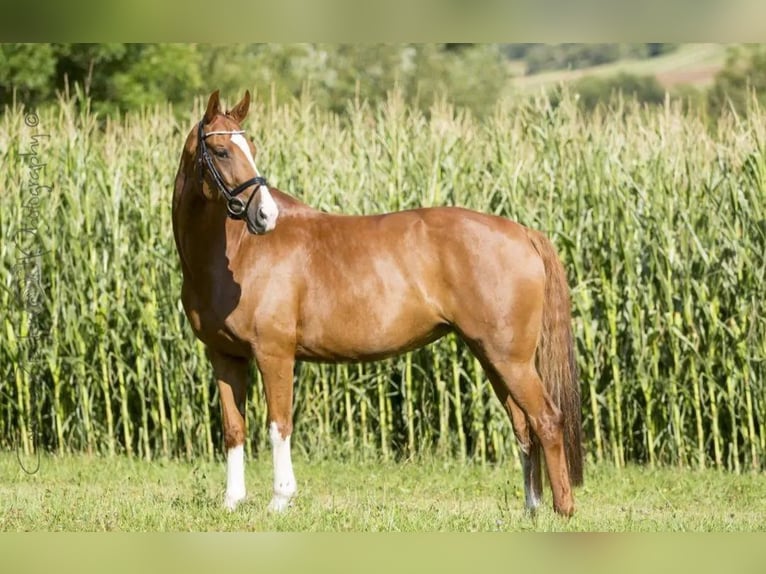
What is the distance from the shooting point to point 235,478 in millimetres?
6309

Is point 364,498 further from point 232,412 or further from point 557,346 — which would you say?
point 557,346

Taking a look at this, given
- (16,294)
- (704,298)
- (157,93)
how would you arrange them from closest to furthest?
(704,298) < (16,294) < (157,93)

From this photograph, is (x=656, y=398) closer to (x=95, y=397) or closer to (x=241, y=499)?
(x=241, y=499)

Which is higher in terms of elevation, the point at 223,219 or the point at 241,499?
the point at 223,219

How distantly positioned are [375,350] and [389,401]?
2552mm

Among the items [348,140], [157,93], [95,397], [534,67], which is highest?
[534,67]

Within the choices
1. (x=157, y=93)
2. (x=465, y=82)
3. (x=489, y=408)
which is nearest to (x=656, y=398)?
(x=489, y=408)

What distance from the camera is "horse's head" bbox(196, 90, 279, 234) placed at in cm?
555

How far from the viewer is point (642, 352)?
27.4ft

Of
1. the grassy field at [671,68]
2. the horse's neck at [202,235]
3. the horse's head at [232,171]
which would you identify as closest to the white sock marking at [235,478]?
the horse's neck at [202,235]

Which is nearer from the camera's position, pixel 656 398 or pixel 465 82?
pixel 656 398

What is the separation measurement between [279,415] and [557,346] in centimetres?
174

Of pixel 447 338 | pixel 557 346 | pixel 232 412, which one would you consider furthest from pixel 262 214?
pixel 447 338

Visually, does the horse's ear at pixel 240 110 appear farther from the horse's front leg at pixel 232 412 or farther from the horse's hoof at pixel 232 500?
the horse's hoof at pixel 232 500
